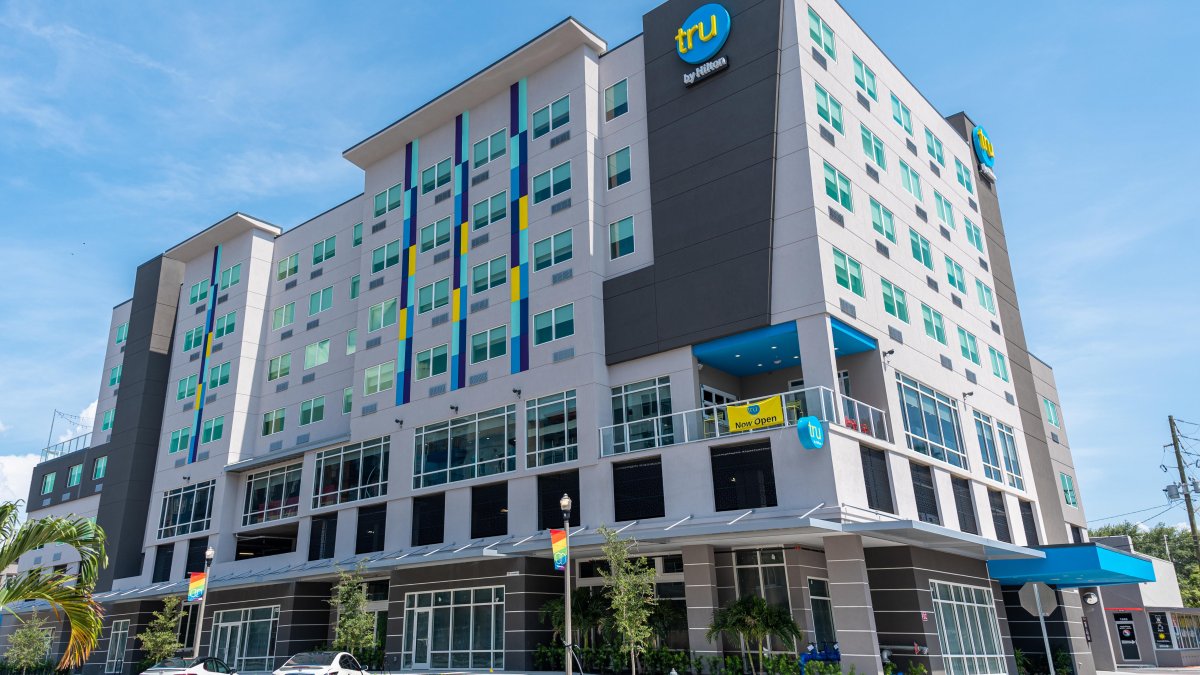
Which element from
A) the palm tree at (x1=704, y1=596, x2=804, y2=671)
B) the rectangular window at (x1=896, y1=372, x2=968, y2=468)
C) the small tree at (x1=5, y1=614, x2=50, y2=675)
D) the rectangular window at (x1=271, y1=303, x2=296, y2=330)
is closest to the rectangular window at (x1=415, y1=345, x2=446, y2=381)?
the rectangular window at (x1=271, y1=303, x2=296, y2=330)

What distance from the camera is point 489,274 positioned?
40.3 meters

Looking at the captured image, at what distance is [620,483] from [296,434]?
79.0ft

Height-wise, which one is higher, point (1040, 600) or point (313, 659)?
point (1040, 600)

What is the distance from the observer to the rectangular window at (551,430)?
34.8 m

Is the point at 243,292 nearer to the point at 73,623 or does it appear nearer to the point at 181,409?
the point at 181,409

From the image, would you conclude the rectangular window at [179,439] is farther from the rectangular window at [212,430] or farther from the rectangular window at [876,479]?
the rectangular window at [876,479]

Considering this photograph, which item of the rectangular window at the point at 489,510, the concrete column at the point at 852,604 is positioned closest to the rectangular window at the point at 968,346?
the concrete column at the point at 852,604

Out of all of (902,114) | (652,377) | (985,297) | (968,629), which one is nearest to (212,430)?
(652,377)

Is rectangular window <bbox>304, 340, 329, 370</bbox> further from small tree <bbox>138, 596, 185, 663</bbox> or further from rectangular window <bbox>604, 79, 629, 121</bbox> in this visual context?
rectangular window <bbox>604, 79, 629, 121</bbox>

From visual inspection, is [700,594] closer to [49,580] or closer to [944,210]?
[49,580]

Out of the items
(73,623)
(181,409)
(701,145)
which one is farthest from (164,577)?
(73,623)

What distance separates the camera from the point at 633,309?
35000mm

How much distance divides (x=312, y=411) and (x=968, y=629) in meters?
34.9

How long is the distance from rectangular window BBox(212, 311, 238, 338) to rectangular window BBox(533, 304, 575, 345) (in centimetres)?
2554
